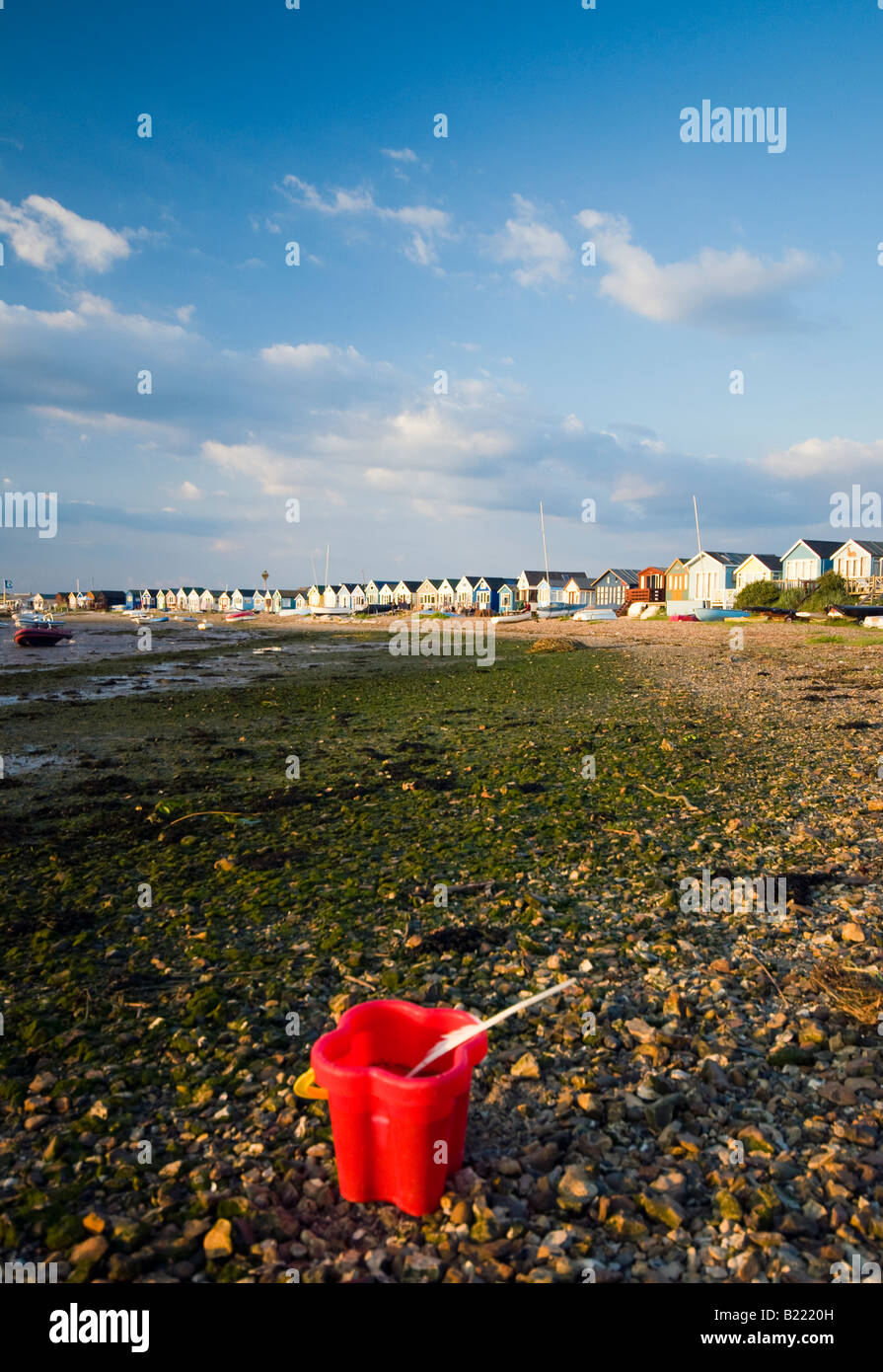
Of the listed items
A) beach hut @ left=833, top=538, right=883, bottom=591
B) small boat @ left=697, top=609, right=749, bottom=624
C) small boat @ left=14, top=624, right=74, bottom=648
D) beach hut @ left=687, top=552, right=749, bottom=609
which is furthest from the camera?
beach hut @ left=687, top=552, right=749, bottom=609

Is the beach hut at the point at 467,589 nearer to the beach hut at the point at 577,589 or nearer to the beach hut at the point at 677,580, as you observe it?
the beach hut at the point at 577,589

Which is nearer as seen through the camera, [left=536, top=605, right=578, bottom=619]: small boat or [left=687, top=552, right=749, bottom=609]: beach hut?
[left=687, top=552, right=749, bottom=609]: beach hut

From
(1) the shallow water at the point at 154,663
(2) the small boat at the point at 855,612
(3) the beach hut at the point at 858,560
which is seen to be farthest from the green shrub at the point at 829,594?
(1) the shallow water at the point at 154,663

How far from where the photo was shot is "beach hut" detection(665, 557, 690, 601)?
310 ft

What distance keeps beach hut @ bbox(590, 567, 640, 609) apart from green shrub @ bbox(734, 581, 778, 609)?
35.8 metres

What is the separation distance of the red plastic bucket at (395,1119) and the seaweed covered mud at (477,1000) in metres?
0.17

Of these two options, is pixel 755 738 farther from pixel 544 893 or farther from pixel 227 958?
pixel 227 958

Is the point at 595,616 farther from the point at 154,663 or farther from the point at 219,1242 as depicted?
the point at 219,1242

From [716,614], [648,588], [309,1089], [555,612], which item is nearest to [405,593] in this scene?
[555,612]

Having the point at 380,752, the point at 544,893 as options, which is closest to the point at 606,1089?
the point at 544,893

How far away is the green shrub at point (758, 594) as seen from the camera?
70438mm

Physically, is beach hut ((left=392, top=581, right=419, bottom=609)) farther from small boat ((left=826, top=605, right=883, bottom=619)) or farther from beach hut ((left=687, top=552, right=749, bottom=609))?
small boat ((left=826, top=605, right=883, bottom=619))

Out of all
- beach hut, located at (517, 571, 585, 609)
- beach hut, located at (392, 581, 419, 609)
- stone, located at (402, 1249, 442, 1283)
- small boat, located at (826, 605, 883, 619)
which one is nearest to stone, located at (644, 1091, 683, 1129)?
stone, located at (402, 1249, 442, 1283)
